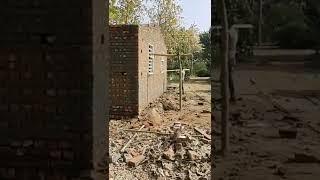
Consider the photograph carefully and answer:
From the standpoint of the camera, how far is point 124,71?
14422mm

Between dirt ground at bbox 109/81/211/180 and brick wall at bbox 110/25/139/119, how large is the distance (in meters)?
0.59

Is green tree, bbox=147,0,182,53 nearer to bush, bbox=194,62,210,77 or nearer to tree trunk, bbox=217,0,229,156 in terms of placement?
bush, bbox=194,62,210,77

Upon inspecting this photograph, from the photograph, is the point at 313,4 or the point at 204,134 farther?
the point at 204,134

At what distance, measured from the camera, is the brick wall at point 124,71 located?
14086 millimetres

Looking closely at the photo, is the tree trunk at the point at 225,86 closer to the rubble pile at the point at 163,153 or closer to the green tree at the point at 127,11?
the rubble pile at the point at 163,153

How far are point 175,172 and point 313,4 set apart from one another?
18.2ft
